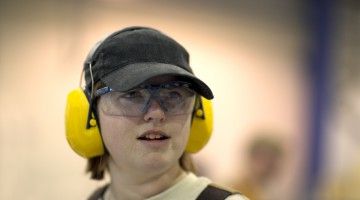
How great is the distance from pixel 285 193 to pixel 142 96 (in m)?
2.46

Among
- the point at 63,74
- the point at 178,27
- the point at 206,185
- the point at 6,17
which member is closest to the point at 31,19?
the point at 6,17

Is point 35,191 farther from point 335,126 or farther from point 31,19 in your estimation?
point 335,126

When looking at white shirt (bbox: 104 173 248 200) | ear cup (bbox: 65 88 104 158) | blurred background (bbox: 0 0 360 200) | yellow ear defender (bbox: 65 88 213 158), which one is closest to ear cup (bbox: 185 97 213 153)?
yellow ear defender (bbox: 65 88 213 158)

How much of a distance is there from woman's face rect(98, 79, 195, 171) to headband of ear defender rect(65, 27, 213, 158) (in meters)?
0.07

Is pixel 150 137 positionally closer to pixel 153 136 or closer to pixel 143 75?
pixel 153 136

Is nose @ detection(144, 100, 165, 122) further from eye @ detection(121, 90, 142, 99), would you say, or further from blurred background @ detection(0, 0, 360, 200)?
blurred background @ detection(0, 0, 360, 200)

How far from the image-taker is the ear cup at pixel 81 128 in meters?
1.29

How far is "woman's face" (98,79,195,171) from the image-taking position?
3.83ft

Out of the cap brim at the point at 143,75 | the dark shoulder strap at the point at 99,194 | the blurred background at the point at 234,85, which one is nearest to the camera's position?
the cap brim at the point at 143,75

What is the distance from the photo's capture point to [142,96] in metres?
1.19

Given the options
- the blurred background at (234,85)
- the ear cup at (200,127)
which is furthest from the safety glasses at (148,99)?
the blurred background at (234,85)

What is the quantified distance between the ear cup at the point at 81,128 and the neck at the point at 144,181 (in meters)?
0.08

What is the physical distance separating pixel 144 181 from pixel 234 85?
2.04m

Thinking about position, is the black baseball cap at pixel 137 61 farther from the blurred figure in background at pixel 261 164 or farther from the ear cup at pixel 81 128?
the blurred figure in background at pixel 261 164
